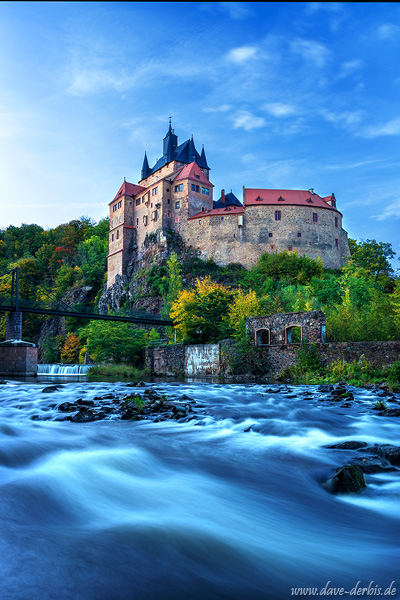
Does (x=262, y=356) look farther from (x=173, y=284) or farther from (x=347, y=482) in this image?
(x=173, y=284)

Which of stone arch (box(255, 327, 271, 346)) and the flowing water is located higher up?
stone arch (box(255, 327, 271, 346))

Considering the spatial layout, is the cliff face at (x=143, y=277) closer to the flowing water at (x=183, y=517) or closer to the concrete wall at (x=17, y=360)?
the concrete wall at (x=17, y=360)

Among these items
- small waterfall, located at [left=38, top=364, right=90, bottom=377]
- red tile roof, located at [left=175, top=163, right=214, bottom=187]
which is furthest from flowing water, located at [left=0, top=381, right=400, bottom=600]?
red tile roof, located at [left=175, top=163, right=214, bottom=187]

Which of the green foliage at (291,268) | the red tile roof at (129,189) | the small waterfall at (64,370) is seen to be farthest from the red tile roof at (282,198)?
the small waterfall at (64,370)

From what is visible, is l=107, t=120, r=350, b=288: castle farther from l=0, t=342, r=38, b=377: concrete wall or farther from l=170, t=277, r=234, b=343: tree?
l=0, t=342, r=38, b=377: concrete wall

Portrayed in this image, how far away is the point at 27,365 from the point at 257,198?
41.7m

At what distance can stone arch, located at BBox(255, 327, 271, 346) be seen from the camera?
2543 cm

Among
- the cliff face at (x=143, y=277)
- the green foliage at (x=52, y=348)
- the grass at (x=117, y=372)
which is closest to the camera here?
the grass at (x=117, y=372)

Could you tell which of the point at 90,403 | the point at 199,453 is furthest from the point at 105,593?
the point at 90,403

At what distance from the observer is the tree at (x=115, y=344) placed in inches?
1432

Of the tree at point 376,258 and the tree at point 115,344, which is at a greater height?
the tree at point 376,258

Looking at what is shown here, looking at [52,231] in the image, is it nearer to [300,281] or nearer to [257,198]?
[257,198]

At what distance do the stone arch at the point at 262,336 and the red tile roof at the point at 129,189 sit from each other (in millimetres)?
53133

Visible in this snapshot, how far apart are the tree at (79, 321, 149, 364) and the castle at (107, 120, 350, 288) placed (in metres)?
27.1
